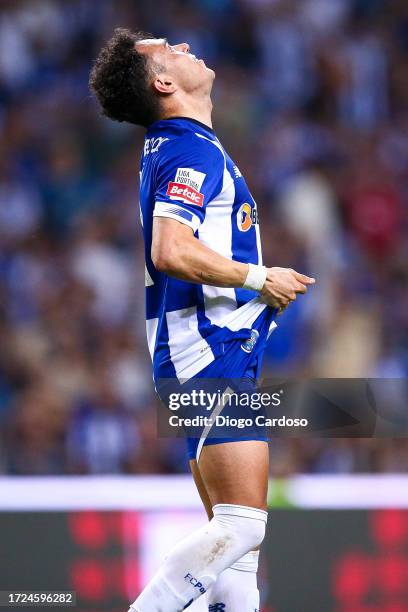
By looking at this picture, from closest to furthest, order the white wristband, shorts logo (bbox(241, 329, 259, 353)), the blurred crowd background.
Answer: the white wristband < shorts logo (bbox(241, 329, 259, 353)) < the blurred crowd background

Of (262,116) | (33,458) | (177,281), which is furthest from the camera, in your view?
(262,116)

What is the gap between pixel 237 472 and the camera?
385cm

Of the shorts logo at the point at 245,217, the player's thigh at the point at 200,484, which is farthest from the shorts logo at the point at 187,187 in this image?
the player's thigh at the point at 200,484

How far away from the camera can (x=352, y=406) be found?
4871 mm

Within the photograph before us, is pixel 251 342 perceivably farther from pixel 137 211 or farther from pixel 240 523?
pixel 137 211

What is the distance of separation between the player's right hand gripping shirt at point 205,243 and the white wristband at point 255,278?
161 mm

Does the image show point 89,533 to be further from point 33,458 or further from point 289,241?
point 289,241

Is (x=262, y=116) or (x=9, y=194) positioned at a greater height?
(x=262, y=116)

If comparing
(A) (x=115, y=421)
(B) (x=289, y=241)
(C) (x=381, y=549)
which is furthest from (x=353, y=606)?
(B) (x=289, y=241)

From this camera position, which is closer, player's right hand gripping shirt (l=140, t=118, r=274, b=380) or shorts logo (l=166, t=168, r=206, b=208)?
shorts logo (l=166, t=168, r=206, b=208)

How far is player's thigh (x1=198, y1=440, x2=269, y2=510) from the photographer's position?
12.6 ft

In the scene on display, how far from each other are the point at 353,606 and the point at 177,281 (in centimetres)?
262

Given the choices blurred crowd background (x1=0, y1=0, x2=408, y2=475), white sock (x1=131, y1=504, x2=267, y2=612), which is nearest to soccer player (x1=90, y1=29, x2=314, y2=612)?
white sock (x1=131, y1=504, x2=267, y2=612)

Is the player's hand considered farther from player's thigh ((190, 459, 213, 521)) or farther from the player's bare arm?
player's thigh ((190, 459, 213, 521))
